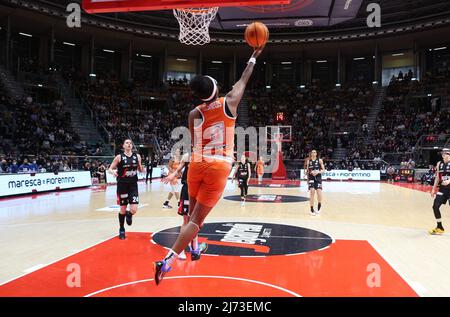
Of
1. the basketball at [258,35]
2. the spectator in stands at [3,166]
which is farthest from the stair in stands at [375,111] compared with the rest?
the basketball at [258,35]

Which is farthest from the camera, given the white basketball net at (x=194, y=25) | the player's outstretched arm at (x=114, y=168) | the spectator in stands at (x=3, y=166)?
the spectator in stands at (x=3, y=166)

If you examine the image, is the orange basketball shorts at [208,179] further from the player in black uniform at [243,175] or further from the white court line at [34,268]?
the player in black uniform at [243,175]

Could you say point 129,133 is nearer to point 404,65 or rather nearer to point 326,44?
point 326,44

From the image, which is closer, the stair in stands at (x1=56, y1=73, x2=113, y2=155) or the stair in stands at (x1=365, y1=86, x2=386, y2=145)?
the stair in stands at (x1=56, y1=73, x2=113, y2=155)

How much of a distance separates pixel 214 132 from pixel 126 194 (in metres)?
4.01

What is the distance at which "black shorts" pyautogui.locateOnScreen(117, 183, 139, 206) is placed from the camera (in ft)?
24.5

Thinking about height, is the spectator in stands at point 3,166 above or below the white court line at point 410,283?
above

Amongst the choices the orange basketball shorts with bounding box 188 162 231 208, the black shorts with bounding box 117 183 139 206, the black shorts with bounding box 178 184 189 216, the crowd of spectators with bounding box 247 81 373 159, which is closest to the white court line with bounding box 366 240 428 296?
the orange basketball shorts with bounding box 188 162 231 208

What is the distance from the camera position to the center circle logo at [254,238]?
649 cm

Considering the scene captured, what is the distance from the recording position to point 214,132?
407 centimetres

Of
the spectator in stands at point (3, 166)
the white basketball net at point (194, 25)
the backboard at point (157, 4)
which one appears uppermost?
the white basketball net at point (194, 25)

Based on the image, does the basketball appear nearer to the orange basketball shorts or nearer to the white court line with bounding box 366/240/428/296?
the orange basketball shorts

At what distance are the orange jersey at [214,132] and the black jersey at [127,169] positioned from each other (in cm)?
381

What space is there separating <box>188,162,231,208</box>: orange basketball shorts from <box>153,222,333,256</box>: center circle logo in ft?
7.74
